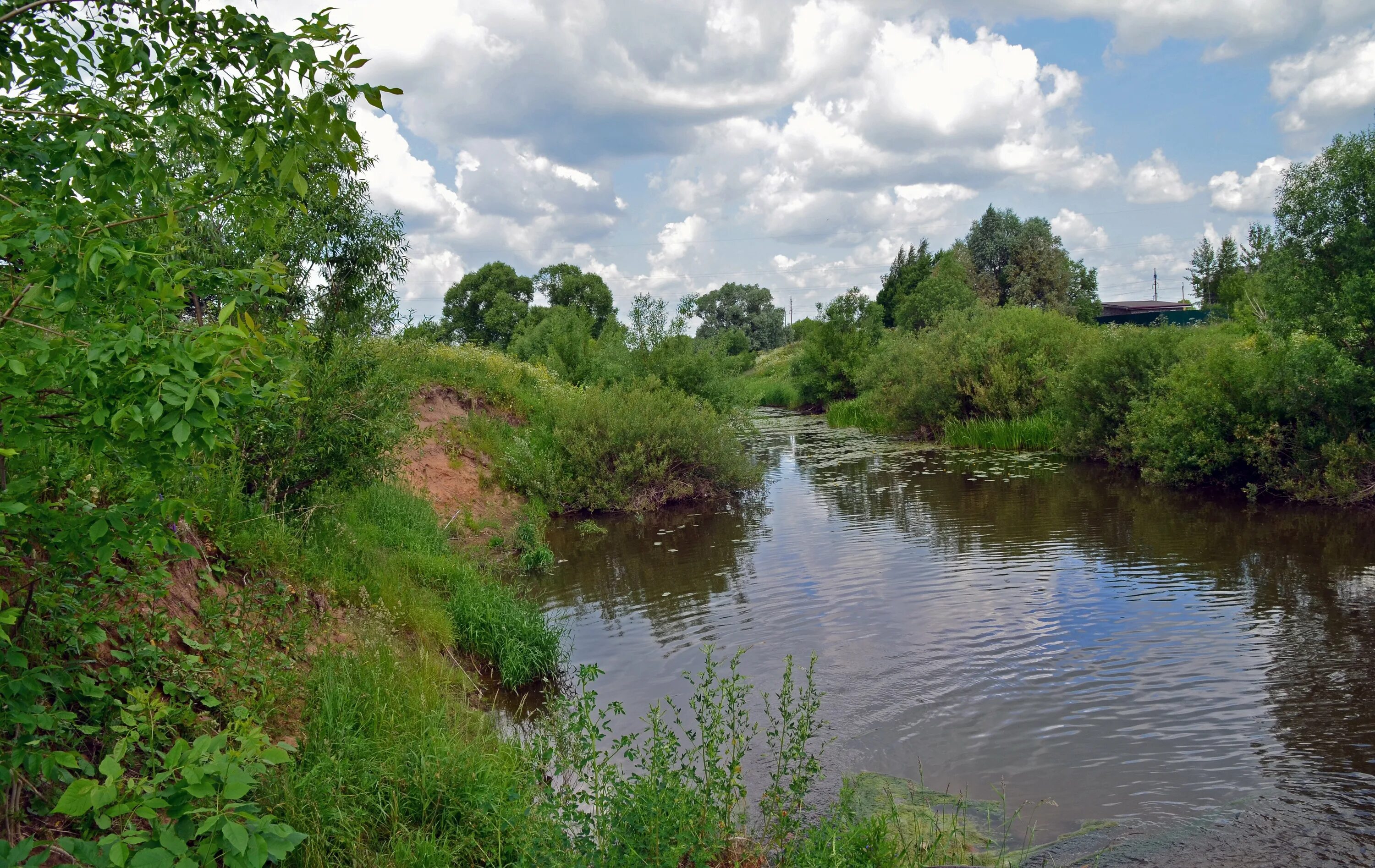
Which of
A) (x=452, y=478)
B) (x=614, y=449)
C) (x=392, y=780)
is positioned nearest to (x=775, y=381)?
(x=614, y=449)

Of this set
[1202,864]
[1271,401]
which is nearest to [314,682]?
[1202,864]

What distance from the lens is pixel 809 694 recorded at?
5523mm

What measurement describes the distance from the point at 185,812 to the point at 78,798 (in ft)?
1.04

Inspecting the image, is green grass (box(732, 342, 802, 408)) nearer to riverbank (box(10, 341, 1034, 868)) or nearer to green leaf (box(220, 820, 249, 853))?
riverbank (box(10, 341, 1034, 868))

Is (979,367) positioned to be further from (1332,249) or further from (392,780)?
(392,780)

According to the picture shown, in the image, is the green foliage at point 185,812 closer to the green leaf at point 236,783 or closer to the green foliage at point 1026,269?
the green leaf at point 236,783

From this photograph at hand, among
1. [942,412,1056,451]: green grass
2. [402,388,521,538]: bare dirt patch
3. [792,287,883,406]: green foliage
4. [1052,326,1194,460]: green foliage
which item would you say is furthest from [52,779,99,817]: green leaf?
[792,287,883,406]: green foliage

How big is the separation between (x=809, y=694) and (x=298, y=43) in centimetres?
444

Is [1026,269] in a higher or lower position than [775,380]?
higher

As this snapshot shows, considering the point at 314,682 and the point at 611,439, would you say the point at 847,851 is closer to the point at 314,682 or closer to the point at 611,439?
the point at 314,682

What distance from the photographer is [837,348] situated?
40.9 meters

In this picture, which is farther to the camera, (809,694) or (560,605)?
(560,605)

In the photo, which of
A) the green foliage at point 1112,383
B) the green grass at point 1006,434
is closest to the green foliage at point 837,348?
the green grass at point 1006,434

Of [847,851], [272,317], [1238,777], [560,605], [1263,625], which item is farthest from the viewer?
[560,605]
